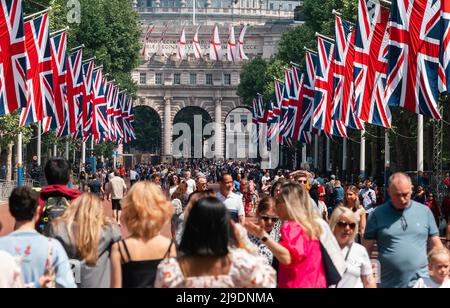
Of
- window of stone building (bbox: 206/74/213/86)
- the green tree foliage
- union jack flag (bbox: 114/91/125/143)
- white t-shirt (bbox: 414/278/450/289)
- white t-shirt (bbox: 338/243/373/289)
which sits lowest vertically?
white t-shirt (bbox: 414/278/450/289)

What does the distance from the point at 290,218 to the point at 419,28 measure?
15405 millimetres

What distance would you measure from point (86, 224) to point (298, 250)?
6.10 ft

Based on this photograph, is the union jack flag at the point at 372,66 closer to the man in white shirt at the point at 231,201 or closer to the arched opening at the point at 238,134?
the man in white shirt at the point at 231,201

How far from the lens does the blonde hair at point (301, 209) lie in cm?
997

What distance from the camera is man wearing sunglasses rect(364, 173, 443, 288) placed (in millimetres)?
10734

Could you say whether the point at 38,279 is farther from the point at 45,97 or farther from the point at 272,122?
the point at 272,122

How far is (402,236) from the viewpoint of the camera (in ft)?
35.5

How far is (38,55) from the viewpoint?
111 feet

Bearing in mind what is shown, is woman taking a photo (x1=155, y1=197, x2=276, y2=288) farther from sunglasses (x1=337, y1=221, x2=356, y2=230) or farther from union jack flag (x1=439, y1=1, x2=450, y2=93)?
union jack flag (x1=439, y1=1, x2=450, y2=93)

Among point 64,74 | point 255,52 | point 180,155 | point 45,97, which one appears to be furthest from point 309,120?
point 255,52

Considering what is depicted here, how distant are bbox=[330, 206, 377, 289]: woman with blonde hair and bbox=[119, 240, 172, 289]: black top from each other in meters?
1.84

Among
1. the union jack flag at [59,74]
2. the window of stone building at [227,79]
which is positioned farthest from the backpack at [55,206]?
the window of stone building at [227,79]

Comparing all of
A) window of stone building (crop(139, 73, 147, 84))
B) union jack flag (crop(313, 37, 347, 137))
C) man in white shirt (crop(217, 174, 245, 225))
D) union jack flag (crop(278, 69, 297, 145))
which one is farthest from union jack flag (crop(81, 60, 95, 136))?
window of stone building (crop(139, 73, 147, 84))

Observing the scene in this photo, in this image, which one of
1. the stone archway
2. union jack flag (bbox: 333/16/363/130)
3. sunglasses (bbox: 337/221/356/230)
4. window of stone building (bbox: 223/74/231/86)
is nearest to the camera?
sunglasses (bbox: 337/221/356/230)
